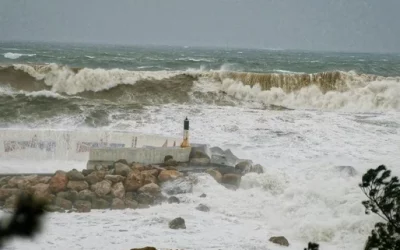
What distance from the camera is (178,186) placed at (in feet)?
40.2

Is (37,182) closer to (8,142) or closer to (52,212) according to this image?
(52,212)

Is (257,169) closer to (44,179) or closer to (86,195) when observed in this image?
(86,195)

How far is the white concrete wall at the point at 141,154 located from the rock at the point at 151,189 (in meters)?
2.26

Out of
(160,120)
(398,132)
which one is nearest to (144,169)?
(160,120)

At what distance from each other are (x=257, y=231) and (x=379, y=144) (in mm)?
8492

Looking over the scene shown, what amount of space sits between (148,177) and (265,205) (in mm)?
2948

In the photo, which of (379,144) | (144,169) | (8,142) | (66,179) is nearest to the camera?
(66,179)

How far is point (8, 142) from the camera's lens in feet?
50.0

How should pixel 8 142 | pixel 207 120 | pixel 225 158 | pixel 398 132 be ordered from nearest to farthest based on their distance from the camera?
pixel 225 158 → pixel 8 142 → pixel 398 132 → pixel 207 120

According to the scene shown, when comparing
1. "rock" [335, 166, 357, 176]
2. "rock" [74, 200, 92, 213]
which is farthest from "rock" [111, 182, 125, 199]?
"rock" [335, 166, 357, 176]

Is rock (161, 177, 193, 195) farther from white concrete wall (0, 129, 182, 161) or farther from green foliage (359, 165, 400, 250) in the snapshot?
green foliage (359, 165, 400, 250)

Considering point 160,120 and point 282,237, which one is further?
point 160,120

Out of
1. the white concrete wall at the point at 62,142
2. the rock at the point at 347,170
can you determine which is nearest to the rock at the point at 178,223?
the rock at the point at 347,170

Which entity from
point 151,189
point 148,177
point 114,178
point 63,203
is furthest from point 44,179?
point 151,189
